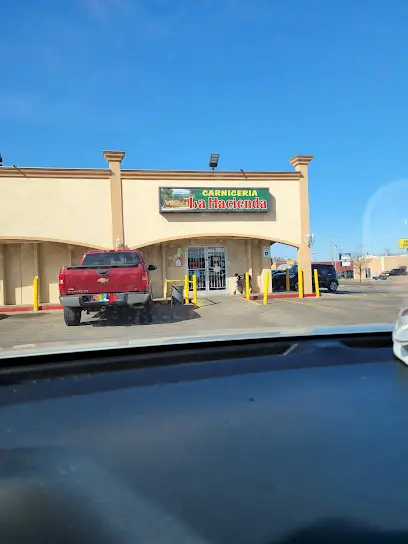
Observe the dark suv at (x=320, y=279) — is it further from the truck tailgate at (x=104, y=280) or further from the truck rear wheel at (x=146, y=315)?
the truck tailgate at (x=104, y=280)

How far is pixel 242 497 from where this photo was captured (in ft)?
3.92

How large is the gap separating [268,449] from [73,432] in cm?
66

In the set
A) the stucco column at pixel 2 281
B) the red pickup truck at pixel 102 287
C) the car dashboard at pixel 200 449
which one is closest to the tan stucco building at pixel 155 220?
the stucco column at pixel 2 281

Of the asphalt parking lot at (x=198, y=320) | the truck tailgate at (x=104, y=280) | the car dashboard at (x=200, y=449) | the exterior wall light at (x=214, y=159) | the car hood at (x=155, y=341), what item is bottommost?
the asphalt parking lot at (x=198, y=320)

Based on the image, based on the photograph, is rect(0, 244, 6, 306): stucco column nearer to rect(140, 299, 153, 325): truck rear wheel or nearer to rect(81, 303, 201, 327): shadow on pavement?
rect(81, 303, 201, 327): shadow on pavement

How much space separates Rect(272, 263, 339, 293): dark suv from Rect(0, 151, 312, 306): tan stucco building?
2615 mm

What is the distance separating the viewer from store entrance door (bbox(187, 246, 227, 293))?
20266 millimetres

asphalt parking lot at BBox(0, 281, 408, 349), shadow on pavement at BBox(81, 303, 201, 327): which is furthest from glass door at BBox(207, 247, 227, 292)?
shadow on pavement at BBox(81, 303, 201, 327)

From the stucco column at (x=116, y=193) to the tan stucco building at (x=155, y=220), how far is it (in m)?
0.04

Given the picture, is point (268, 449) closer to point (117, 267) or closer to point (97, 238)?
point (117, 267)

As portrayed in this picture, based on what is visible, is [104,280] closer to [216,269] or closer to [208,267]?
[208,267]

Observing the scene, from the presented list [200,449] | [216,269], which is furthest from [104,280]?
[216,269]

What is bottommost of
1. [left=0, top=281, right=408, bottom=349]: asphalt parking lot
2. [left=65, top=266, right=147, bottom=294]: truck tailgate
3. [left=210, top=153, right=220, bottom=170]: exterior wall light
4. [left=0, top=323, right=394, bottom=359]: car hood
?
[left=0, top=281, right=408, bottom=349]: asphalt parking lot

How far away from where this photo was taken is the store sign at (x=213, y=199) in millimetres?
18891
